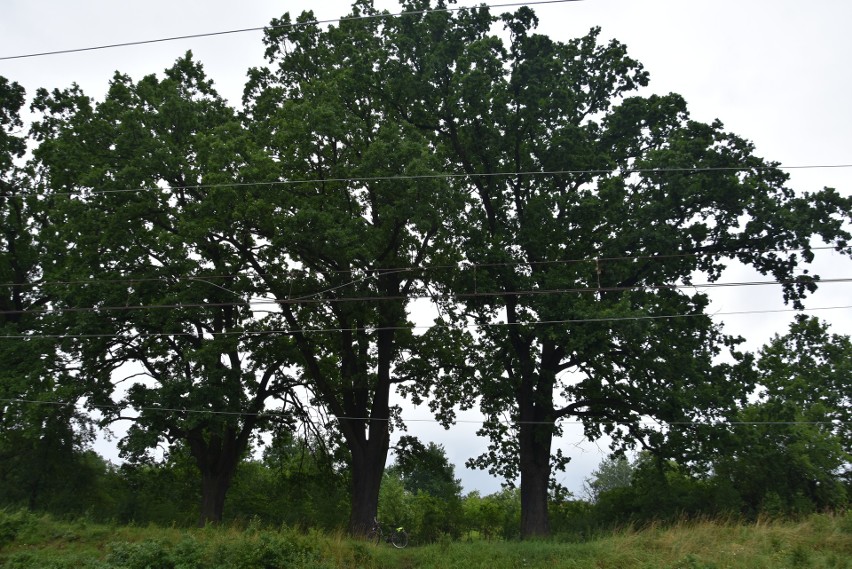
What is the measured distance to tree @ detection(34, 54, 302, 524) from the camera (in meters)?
19.0

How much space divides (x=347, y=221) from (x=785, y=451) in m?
14.9

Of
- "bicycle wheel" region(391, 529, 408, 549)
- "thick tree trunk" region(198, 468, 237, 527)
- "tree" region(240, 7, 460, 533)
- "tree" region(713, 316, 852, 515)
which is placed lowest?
"bicycle wheel" region(391, 529, 408, 549)

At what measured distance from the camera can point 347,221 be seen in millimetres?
18875

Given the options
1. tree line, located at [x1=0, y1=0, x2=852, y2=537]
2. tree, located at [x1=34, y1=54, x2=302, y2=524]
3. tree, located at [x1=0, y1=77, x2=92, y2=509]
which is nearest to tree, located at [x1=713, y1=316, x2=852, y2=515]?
tree line, located at [x1=0, y1=0, x2=852, y2=537]

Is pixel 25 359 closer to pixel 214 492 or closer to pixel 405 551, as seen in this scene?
pixel 214 492

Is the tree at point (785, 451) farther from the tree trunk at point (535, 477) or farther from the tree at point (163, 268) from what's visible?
the tree at point (163, 268)

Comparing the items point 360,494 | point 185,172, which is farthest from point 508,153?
point 360,494

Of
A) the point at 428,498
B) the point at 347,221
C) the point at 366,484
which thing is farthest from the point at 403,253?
the point at 428,498

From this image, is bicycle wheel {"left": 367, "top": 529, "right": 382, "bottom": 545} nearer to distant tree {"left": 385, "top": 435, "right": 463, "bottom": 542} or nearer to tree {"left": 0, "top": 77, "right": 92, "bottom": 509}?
distant tree {"left": 385, "top": 435, "right": 463, "bottom": 542}

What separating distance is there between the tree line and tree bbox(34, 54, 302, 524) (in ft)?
0.34

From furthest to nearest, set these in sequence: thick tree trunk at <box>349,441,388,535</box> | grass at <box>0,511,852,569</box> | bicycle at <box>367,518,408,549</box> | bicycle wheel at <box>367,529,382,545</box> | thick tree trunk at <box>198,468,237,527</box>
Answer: thick tree trunk at <box>198,468,237,527</box>
thick tree trunk at <box>349,441,388,535</box>
bicycle at <box>367,518,408,549</box>
bicycle wheel at <box>367,529,382,545</box>
grass at <box>0,511,852,569</box>

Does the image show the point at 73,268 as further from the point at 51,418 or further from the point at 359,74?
the point at 359,74

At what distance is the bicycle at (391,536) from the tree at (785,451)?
9.32 m

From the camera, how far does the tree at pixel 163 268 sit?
1903cm
